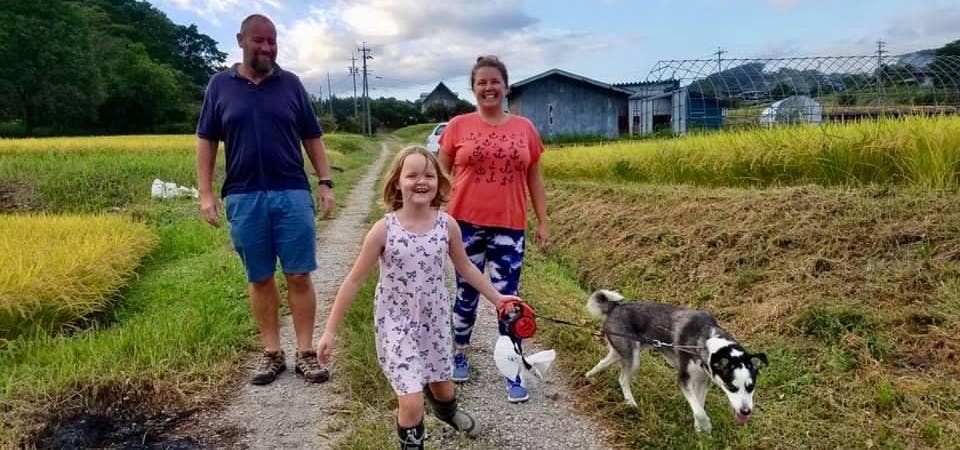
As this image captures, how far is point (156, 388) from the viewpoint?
3531mm

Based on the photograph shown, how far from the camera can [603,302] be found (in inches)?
150

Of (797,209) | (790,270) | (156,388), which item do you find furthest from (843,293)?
(156,388)

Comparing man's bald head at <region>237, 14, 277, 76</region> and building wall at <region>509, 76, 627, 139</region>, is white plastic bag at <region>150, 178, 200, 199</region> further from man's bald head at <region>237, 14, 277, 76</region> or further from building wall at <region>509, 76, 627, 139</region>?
building wall at <region>509, 76, 627, 139</region>

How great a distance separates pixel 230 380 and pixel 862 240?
4.63 meters

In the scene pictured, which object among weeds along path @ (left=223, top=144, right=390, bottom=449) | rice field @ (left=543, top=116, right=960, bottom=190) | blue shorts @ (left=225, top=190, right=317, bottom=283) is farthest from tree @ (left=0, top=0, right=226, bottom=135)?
blue shorts @ (left=225, top=190, right=317, bottom=283)

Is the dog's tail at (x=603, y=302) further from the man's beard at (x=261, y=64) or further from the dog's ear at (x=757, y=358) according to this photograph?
the man's beard at (x=261, y=64)

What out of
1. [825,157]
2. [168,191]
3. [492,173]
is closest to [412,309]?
[492,173]

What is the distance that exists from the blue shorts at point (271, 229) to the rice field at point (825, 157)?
5255 millimetres

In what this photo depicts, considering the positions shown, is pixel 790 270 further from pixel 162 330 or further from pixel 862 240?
pixel 162 330

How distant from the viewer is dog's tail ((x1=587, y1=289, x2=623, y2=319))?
3769 millimetres

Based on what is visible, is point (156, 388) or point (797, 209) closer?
point (156, 388)

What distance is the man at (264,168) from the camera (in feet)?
11.6

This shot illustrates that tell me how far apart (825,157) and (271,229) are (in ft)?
19.1

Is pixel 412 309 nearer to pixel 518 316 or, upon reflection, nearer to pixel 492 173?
pixel 518 316
